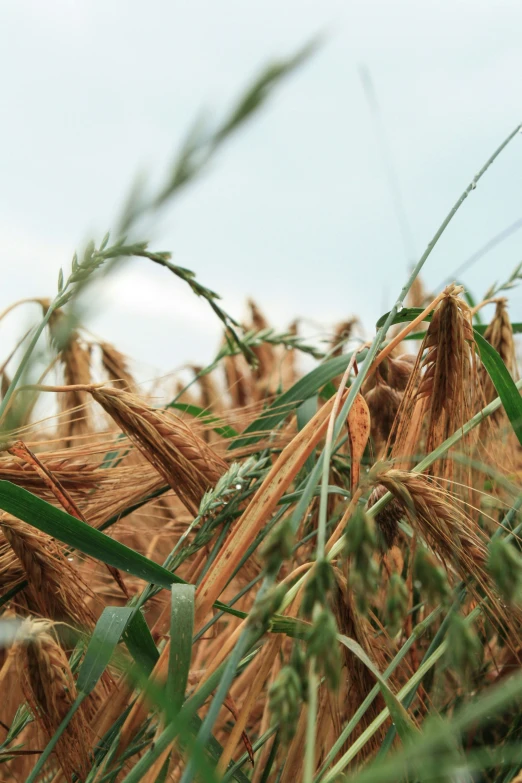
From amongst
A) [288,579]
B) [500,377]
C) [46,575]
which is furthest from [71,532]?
[500,377]

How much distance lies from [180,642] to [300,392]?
0.48 metres

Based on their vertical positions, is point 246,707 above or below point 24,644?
below

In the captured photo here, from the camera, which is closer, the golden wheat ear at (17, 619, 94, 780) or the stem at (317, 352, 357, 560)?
the stem at (317, 352, 357, 560)

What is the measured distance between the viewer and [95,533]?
633 millimetres

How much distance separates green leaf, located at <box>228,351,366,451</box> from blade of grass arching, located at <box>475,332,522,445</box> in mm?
218

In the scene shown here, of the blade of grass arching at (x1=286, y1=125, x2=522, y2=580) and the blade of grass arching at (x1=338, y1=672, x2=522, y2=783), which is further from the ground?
the blade of grass arching at (x1=286, y1=125, x2=522, y2=580)

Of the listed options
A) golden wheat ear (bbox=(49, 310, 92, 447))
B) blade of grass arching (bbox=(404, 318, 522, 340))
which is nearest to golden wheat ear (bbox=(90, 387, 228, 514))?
blade of grass arching (bbox=(404, 318, 522, 340))

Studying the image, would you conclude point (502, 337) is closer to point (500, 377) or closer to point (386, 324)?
point (500, 377)

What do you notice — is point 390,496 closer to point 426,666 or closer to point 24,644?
point 426,666

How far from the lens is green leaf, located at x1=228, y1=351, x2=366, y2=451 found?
3.16ft

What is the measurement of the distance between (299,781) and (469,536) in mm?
286

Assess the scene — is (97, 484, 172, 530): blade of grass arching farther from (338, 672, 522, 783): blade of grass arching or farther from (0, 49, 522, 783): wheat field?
(338, 672, 522, 783): blade of grass arching

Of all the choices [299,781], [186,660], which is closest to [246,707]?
[186,660]

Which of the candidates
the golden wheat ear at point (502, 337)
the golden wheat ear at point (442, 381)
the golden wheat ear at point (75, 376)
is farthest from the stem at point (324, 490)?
the golden wheat ear at point (75, 376)
